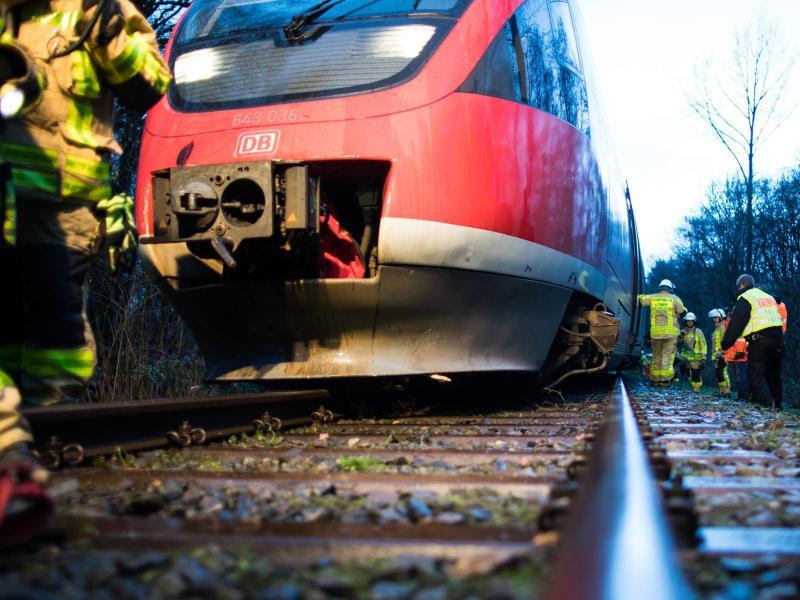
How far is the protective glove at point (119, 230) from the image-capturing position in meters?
3.20

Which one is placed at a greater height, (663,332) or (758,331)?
(758,331)

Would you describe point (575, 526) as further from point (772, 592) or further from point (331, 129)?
point (331, 129)

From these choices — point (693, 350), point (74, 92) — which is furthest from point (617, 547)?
point (693, 350)

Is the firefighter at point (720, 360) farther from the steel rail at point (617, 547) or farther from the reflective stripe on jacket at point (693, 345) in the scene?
the steel rail at point (617, 547)

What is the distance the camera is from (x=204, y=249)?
3939 mm

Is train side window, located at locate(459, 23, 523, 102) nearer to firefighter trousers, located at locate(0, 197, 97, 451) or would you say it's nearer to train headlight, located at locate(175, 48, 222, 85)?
train headlight, located at locate(175, 48, 222, 85)

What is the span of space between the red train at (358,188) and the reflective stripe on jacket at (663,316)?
31.1ft

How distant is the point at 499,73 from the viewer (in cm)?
420

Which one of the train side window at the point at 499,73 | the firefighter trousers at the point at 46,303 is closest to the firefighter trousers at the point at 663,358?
the train side window at the point at 499,73

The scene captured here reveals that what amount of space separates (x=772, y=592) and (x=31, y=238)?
276 centimetres

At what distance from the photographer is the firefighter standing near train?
2947 millimetres

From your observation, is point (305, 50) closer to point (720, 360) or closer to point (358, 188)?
point (358, 188)

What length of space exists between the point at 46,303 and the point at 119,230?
433 mm

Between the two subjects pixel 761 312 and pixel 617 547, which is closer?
pixel 617 547
